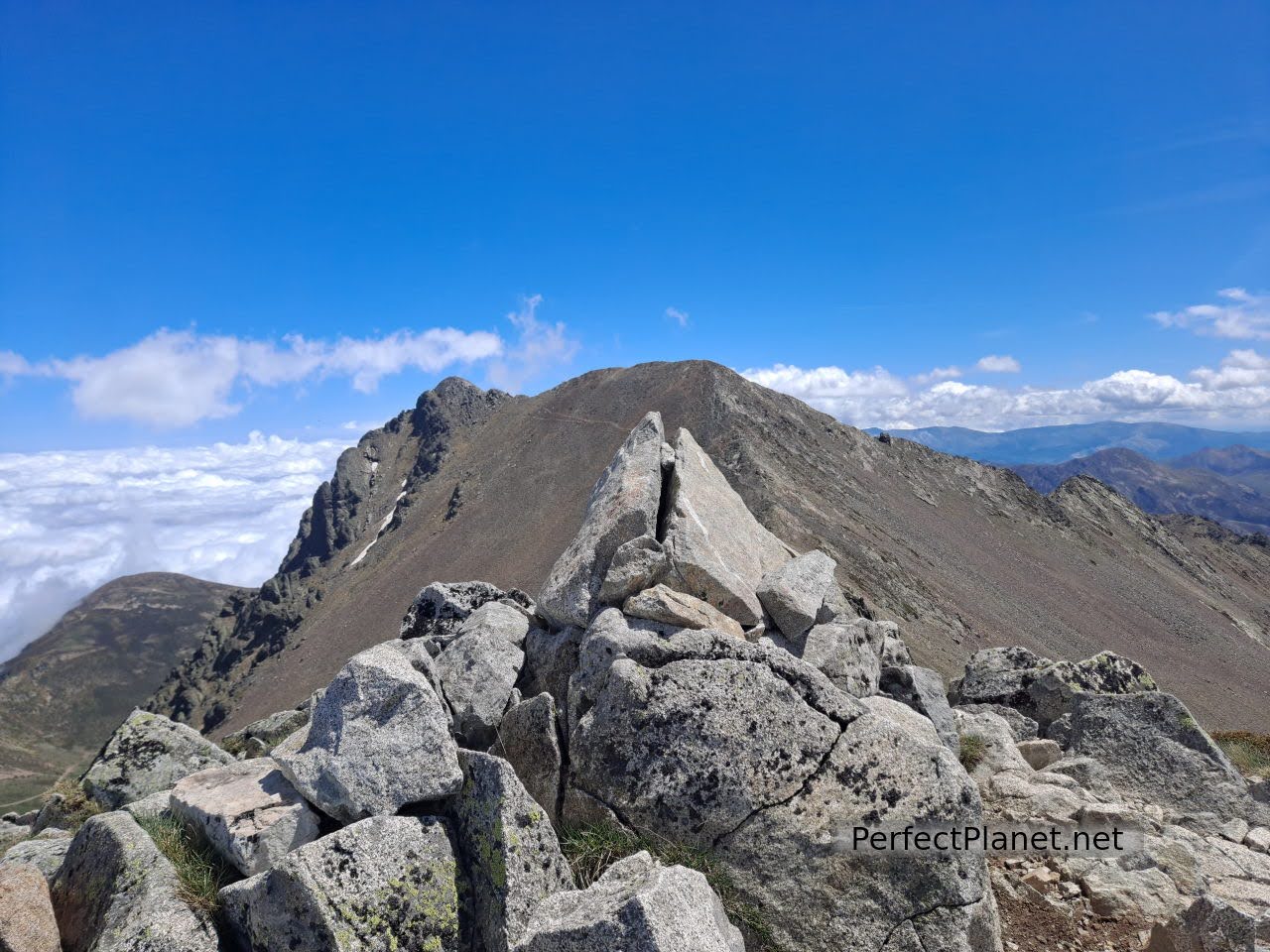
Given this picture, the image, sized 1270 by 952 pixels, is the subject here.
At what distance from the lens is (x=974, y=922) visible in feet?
22.5

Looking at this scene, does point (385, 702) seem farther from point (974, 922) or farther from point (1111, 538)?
point (1111, 538)

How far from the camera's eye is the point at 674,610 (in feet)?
30.3

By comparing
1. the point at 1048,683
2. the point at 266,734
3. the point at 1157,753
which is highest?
the point at 266,734

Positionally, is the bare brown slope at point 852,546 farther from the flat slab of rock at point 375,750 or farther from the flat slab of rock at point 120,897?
the flat slab of rock at point 120,897

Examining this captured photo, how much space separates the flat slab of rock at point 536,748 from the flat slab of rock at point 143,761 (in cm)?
491

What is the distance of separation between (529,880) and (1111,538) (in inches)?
3885

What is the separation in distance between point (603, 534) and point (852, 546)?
42.4m

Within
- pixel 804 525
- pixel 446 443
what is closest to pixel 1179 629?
pixel 804 525

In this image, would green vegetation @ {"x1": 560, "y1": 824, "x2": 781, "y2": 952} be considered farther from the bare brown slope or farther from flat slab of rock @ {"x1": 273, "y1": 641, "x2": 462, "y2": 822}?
the bare brown slope

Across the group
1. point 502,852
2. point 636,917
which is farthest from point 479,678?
point 636,917

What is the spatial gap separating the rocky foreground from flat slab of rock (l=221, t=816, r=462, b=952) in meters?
0.02

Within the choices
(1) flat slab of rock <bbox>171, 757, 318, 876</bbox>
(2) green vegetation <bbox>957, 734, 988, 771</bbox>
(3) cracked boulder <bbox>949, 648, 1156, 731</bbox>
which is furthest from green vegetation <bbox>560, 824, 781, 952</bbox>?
(3) cracked boulder <bbox>949, 648, 1156, 731</bbox>

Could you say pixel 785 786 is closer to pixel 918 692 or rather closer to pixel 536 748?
pixel 536 748

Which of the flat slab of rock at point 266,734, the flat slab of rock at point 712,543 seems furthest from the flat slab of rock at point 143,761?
the flat slab of rock at point 712,543
